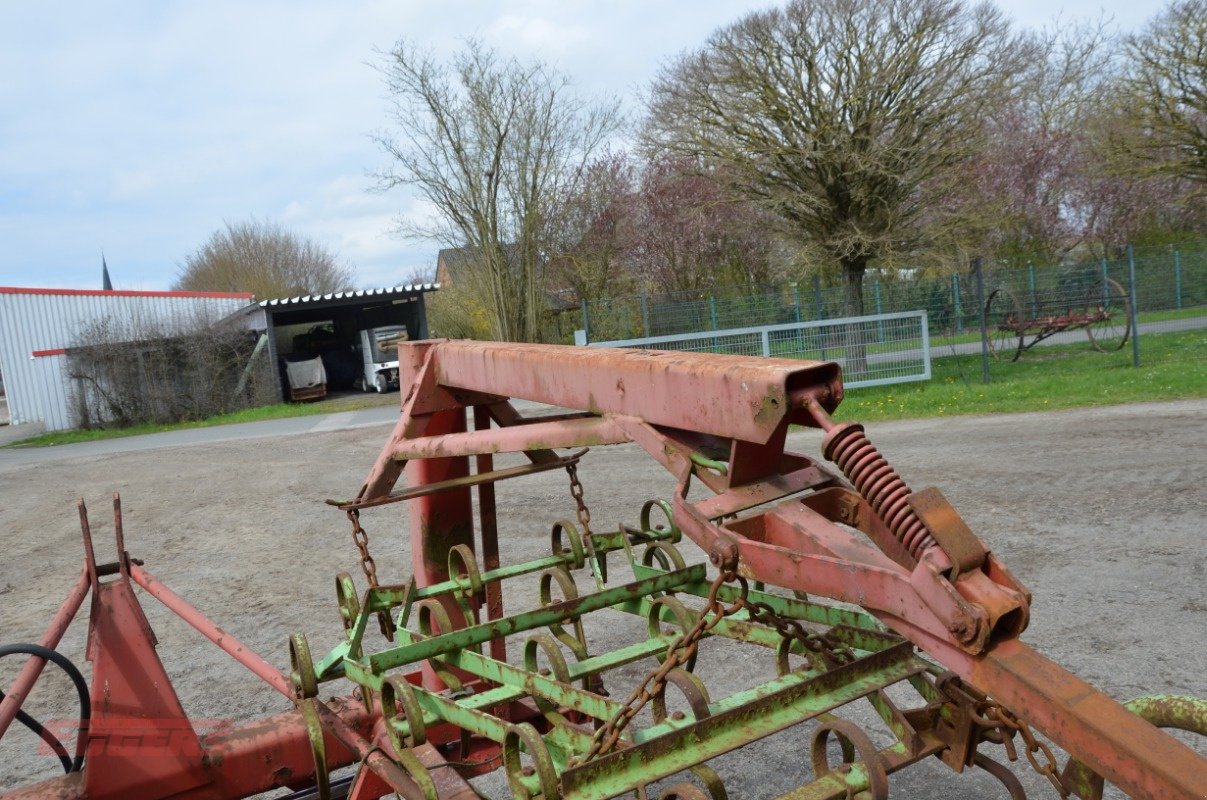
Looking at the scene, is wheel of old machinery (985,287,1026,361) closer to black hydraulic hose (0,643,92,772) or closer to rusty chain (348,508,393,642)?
rusty chain (348,508,393,642)

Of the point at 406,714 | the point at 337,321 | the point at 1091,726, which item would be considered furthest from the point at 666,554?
the point at 337,321

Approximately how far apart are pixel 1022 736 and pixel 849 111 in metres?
12.8

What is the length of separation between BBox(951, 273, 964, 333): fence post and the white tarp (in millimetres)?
15533

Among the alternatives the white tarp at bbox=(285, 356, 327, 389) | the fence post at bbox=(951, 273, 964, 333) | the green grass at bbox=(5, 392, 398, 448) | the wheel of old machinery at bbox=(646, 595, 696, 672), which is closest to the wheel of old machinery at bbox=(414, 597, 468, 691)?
the wheel of old machinery at bbox=(646, 595, 696, 672)

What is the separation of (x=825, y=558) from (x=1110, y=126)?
2142 cm

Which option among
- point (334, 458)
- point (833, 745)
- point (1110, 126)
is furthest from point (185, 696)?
point (1110, 126)

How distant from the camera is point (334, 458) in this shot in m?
12.8

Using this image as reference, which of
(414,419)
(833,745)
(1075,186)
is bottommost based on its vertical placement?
(833,745)

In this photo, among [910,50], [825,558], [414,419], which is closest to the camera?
[825,558]

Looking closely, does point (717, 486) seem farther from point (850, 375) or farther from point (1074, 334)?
point (1074, 334)

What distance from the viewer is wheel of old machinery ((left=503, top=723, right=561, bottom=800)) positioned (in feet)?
6.43

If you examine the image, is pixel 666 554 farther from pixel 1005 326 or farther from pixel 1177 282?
pixel 1177 282

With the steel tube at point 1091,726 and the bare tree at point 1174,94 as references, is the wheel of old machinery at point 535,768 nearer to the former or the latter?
the steel tube at point 1091,726

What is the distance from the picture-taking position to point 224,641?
3.12 meters
